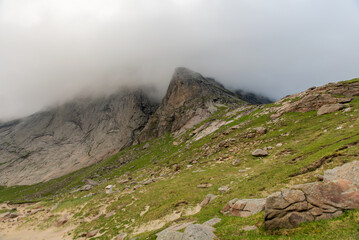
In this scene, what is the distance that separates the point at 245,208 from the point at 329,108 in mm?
64979

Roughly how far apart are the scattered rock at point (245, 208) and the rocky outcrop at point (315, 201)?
5.49 m

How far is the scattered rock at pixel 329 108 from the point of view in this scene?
62.1 meters

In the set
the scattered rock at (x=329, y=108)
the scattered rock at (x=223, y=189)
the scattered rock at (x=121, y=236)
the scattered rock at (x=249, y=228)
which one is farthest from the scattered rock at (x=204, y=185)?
the scattered rock at (x=329, y=108)

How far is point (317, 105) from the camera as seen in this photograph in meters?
71.8

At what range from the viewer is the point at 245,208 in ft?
68.9

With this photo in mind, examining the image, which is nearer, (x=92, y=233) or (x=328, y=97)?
(x=92, y=233)

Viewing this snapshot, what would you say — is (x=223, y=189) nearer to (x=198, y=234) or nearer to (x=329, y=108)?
(x=198, y=234)

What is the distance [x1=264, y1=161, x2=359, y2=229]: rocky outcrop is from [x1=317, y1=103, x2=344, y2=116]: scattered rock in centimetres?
6141

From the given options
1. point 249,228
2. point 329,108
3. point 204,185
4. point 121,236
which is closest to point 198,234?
point 249,228

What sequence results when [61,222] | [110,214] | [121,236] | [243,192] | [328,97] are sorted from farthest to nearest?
1. [328,97]
2. [61,222]
3. [110,214]
4. [121,236]
5. [243,192]

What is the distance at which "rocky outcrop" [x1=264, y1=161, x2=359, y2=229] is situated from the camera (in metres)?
13.3

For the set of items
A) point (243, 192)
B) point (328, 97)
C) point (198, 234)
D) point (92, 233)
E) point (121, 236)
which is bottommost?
point (328, 97)

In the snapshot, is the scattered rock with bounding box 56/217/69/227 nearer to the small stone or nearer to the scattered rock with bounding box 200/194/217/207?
the small stone

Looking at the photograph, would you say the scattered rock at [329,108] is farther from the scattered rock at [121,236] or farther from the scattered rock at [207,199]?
the scattered rock at [121,236]
